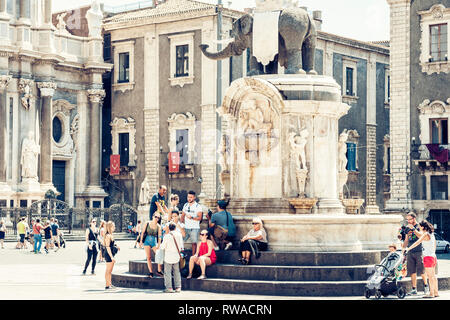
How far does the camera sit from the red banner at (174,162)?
53281 millimetres

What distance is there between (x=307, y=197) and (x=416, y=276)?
3.43 m

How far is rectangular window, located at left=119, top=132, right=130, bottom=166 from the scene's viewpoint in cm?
5675

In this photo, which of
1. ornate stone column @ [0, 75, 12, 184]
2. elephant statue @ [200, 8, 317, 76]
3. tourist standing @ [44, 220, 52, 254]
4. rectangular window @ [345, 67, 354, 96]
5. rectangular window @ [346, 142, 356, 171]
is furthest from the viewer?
rectangular window @ [345, 67, 354, 96]

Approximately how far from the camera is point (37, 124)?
53.1 m

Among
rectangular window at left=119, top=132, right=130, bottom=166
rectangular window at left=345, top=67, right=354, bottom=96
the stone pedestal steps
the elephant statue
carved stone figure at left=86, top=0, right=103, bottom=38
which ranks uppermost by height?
carved stone figure at left=86, top=0, right=103, bottom=38

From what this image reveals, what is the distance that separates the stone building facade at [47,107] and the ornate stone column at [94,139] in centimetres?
6

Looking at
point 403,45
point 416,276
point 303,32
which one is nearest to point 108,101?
point 403,45


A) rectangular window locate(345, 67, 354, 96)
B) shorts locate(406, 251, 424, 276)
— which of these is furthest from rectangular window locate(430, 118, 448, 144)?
shorts locate(406, 251, 424, 276)

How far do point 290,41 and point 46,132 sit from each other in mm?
31991

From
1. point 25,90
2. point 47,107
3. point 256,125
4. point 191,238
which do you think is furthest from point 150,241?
point 47,107

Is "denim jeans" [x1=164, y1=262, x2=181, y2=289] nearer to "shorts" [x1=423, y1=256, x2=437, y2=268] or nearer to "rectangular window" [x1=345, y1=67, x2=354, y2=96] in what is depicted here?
"shorts" [x1=423, y1=256, x2=437, y2=268]

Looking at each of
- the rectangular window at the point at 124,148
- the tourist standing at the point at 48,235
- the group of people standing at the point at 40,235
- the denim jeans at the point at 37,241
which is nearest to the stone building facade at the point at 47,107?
the rectangular window at the point at 124,148

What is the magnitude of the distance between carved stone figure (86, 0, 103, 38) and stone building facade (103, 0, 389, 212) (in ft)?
3.64
